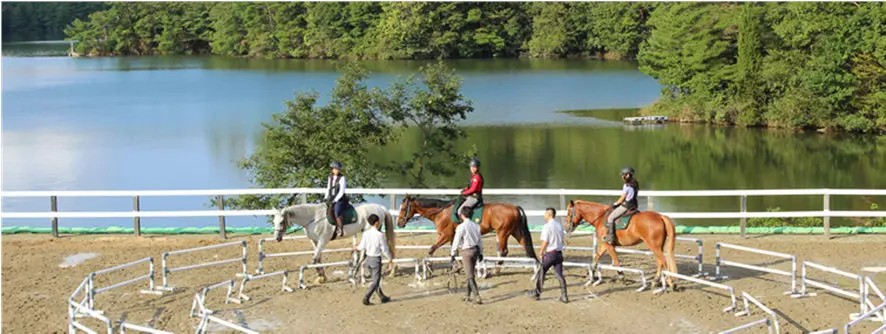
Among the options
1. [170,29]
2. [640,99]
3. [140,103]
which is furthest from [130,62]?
[640,99]

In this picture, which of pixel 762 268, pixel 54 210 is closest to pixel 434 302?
pixel 762 268

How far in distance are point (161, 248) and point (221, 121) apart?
3921 cm

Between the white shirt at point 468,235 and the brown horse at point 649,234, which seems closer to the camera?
the white shirt at point 468,235

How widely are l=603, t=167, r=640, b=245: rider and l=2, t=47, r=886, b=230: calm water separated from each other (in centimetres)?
1824

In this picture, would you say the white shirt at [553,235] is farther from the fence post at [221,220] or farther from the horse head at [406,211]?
the fence post at [221,220]

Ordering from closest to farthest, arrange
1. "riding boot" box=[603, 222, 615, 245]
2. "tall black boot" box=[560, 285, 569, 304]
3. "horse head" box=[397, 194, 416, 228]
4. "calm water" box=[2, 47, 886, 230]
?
"tall black boot" box=[560, 285, 569, 304] → "riding boot" box=[603, 222, 615, 245] → "horse head" box=[397, 194, 416, 228] → "calm water" box=[2, 47, 886, 230]

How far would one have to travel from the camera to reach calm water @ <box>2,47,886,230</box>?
4122 cm

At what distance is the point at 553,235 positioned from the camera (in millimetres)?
14906

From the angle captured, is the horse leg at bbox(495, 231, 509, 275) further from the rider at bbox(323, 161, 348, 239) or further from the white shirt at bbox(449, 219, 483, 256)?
the rider at bbox(323, 161, 348, 239)

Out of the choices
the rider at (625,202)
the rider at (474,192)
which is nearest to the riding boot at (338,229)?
the rider at (474,192)

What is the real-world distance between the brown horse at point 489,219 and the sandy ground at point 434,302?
599 millimetres

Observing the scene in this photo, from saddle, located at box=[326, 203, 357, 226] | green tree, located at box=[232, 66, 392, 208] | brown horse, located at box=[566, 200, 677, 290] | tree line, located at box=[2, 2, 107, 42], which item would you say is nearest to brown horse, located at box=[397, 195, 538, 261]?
saddle, located at box=[326, 203, 357, 226]

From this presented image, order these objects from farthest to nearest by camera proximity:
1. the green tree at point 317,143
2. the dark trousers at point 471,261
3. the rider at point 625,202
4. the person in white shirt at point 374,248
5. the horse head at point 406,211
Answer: the green tree at point 317,143, the horse head at point 406,211, the rider at point 625,202, the dark trousers at point 471,261, the person in white shirt at point 374,248

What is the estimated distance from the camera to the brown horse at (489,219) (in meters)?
16.9
